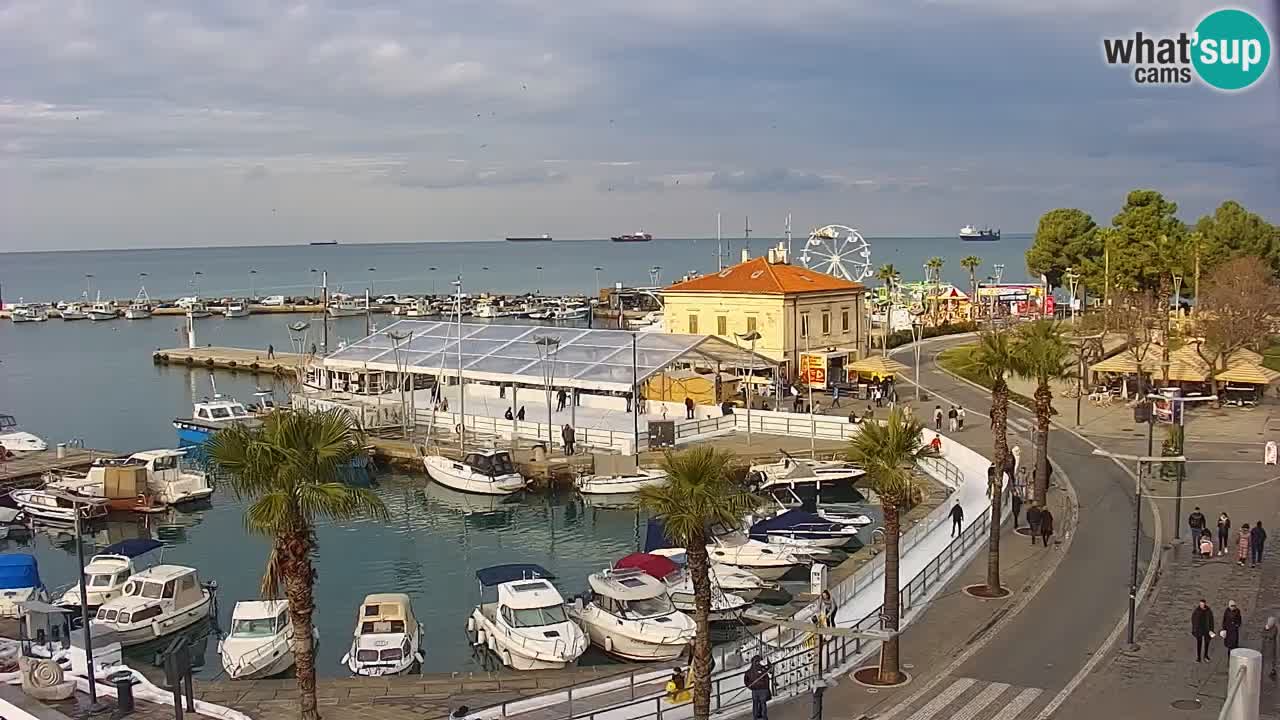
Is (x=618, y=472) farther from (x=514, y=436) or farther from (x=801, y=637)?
(x=801, y=637)

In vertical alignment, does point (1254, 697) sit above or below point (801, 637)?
above

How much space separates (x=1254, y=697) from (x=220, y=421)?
186 feet

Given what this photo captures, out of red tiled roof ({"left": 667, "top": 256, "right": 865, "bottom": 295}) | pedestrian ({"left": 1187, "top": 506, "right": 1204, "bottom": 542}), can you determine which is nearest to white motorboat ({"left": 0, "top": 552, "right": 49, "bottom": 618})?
pedestrian ({"left": 1187, "top": 506, "right": 1204, "bottom": 542})

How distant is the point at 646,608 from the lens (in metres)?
26.8

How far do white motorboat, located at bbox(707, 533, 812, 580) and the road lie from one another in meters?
8.25

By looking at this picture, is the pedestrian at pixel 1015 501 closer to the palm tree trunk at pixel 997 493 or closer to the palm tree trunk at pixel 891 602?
the palm tree trunk at pixel 997 493

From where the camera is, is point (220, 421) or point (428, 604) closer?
point (428, 604)

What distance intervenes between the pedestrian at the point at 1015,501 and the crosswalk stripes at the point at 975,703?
11898mm

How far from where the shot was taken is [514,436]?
5053 centimetres

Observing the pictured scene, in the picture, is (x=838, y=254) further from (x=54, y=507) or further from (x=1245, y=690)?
(x=1245, y=690)

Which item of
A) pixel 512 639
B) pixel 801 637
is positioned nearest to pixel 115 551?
pixel 512 639

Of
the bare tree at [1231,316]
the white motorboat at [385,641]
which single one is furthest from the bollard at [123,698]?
the bare tree at [1231,316]

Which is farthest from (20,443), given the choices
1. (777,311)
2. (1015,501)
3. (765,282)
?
(1015,501)

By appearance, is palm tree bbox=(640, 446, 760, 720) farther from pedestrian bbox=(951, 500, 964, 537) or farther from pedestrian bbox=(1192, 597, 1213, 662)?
pedestrian bbox=(951, 500, 964, 537)
